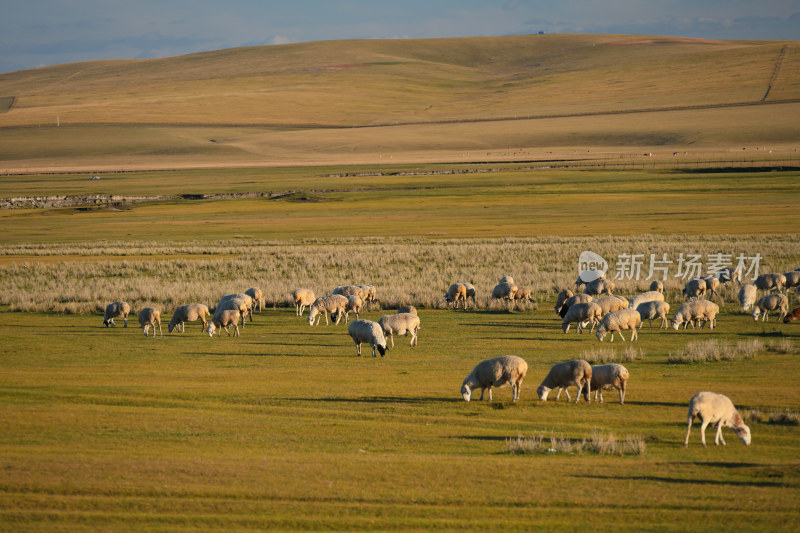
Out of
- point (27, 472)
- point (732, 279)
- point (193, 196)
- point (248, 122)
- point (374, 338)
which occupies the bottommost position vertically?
point (27, 472)

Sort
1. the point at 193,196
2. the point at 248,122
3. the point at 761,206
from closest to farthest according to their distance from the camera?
the point at 761,206, the point at 193,196, the point at 248,122

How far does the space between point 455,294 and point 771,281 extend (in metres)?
10.1

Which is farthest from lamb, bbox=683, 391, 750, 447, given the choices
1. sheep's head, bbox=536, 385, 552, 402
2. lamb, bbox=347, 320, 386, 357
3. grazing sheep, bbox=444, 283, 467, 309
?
grazing sheep, bbox=444, 283, 467, 309

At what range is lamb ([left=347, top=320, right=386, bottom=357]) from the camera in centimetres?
1977

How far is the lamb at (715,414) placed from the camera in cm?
A: 1182

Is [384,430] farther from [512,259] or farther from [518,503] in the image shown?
[512,259]

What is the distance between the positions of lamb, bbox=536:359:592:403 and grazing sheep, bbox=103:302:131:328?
47.9ft

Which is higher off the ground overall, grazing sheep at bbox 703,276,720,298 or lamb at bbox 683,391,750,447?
Answer: grazing sheep at bbox 703,276,720,298

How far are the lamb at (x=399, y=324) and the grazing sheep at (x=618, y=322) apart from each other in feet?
15.3

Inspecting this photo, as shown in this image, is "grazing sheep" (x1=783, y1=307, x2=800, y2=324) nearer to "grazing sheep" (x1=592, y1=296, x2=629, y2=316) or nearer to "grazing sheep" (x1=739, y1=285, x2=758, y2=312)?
"grazing sheep" (x1=739, y1=285, x2=758, y2=312)

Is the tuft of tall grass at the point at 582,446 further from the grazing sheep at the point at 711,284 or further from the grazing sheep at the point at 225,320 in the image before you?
the grazing sheep at the point at 711,284

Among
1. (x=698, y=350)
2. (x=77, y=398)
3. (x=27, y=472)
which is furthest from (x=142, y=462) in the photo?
(x=698, y=350)

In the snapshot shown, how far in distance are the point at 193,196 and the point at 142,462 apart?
87.7 m

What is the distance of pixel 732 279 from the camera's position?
32031mm
